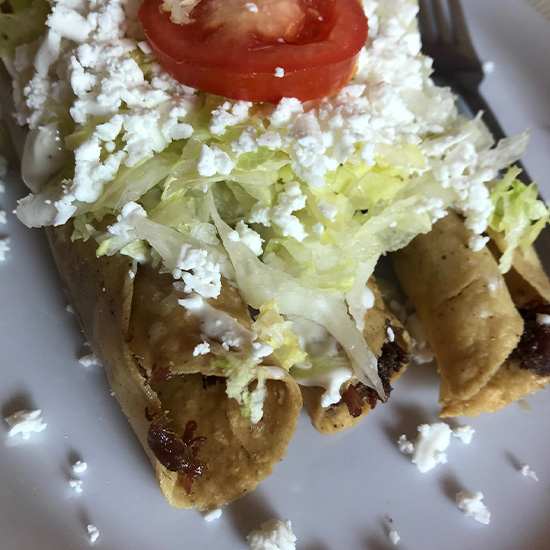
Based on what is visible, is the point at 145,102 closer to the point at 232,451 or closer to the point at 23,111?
the point at 23,111

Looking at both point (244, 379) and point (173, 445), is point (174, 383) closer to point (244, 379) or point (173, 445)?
point (173, 445)

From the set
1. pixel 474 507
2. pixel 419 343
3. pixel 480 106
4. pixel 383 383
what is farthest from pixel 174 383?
pixel 480 106

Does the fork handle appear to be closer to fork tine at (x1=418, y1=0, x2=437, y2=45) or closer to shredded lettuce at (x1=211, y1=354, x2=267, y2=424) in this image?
fork tine at (x1=418, y1=0, x2=437, y2=45)

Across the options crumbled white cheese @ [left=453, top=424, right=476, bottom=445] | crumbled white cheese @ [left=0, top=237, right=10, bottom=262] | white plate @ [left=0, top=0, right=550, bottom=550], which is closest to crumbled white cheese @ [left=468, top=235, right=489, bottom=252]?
white plate @ [left=0, top=0, right=550, bottom=550]

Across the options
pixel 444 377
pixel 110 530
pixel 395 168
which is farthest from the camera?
pixel 444 377

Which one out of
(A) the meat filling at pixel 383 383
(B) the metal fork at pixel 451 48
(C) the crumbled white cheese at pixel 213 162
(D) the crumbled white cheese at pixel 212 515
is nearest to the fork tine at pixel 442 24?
(B) the metal fork at pixel 451 48

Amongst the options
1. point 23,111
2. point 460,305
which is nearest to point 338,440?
point 460,305

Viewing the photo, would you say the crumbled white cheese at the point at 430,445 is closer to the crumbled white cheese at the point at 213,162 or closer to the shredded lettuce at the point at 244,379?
the shredded lettuce at the point at 244,379
